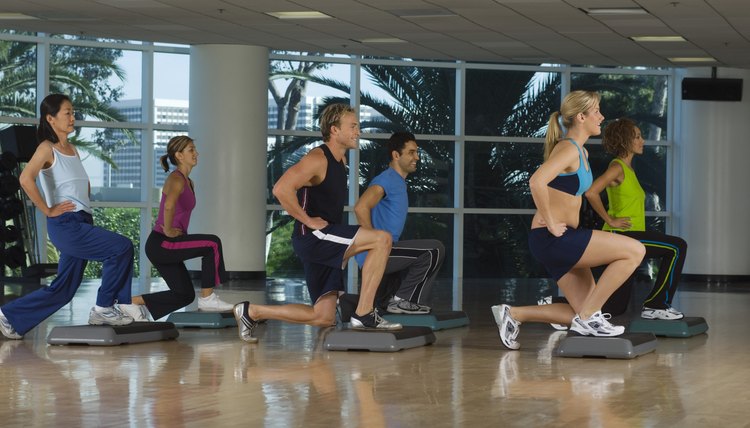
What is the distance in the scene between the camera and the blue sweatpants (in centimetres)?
611

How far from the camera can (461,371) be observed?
516 cm

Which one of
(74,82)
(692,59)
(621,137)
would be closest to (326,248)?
(621,137)

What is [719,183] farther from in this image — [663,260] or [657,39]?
[663,260]

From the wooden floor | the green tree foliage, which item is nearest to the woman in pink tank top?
the wooden floor

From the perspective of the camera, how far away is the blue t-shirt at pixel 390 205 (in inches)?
286

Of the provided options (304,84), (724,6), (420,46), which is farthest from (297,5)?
(304,84)

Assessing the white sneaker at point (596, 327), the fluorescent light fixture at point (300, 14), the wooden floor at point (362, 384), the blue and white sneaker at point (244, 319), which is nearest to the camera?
the wooden floor at point (362, 384)

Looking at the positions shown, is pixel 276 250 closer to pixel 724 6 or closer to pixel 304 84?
pixel 304 84

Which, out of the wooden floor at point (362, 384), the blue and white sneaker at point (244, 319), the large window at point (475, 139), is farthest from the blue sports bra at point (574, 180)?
the large window at point (475, 139)

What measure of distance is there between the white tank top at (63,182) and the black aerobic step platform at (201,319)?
1.32 m

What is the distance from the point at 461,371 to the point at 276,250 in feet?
32.8

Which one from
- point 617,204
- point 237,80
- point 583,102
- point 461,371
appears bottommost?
point 461,371

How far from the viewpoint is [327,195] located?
6090 mm

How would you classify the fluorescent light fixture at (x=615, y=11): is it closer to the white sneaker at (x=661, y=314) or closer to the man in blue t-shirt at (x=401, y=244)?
the man in blue t-shirt at (x=401, y=244)
